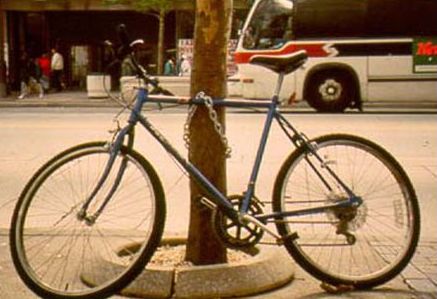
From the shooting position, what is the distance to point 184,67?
29781mm

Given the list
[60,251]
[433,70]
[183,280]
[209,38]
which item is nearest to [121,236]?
[60,251]

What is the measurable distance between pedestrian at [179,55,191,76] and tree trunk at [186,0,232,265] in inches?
947

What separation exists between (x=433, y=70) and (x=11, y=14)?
19.7 m

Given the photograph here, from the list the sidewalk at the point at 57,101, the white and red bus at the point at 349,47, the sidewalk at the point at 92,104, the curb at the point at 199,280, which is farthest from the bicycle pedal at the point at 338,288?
the sidewalk at the point at 57,101

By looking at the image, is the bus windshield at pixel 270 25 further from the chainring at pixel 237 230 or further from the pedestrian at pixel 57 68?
the chainring at pixel 237 230

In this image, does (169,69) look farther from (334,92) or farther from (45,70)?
(334,92)

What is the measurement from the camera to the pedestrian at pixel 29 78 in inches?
1178

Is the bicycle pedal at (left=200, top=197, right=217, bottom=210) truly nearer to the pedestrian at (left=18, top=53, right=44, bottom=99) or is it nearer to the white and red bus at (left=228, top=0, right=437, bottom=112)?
the white and red bus at (left=228, top=0, right=437, bottom=112)

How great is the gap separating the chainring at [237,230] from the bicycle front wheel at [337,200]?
0.15 metres

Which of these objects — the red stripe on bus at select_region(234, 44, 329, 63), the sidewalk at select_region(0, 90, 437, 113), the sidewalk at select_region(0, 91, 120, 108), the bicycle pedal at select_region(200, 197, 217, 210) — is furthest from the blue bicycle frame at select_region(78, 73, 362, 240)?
the sidewalk at select_region(0, 91, 120, 108)

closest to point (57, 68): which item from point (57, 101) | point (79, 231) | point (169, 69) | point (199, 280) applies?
point (169, 69)

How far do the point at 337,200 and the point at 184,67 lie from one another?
25428 millimetres

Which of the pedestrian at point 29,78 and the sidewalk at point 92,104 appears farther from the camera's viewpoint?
the pedestrian at point 29,78

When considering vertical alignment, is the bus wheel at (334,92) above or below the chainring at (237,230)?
below
